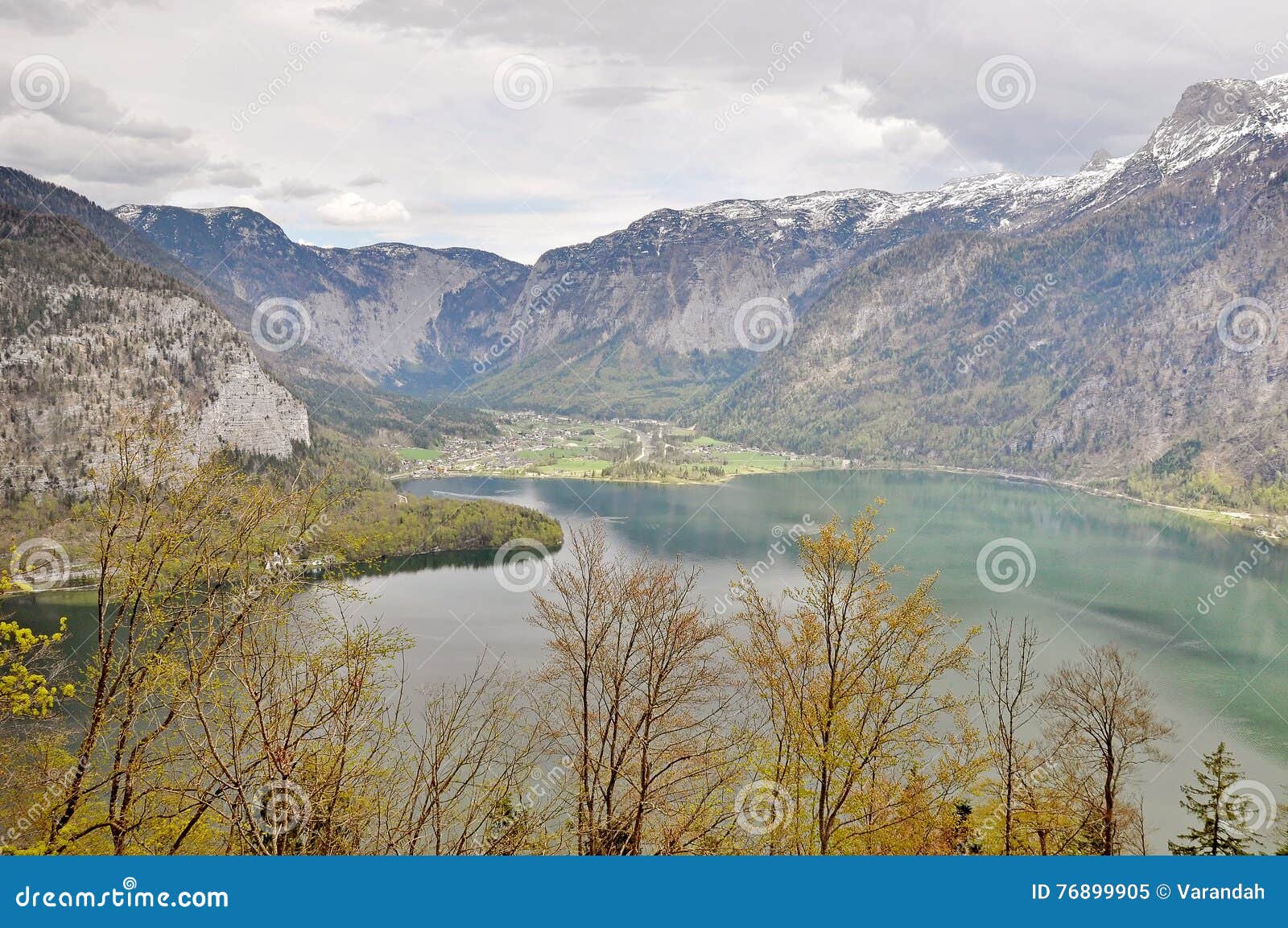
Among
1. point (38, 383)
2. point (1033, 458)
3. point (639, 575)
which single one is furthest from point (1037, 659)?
point (1033, 458)

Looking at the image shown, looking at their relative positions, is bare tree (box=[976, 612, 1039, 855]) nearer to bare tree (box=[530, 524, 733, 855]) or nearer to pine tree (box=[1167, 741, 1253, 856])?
pine tree (box=[1167, 741, 1253, 856])

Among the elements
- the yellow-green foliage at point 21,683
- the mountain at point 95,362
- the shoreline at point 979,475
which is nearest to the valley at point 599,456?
the shoreline at point 979,475

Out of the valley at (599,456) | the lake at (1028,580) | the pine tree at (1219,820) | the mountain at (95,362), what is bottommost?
the pine tree at (1219,820)

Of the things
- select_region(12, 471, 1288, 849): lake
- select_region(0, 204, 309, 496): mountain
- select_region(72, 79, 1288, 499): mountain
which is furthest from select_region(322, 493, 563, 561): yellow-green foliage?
select_region(72, 79, 1288, 499): mountain

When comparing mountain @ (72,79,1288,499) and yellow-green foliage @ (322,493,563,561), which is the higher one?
mountain @ (72,79,1288,499)

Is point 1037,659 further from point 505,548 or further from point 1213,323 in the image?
point 1213,323

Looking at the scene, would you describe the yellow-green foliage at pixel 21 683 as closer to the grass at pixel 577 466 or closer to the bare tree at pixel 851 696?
the bare tree at pixel 851 696
